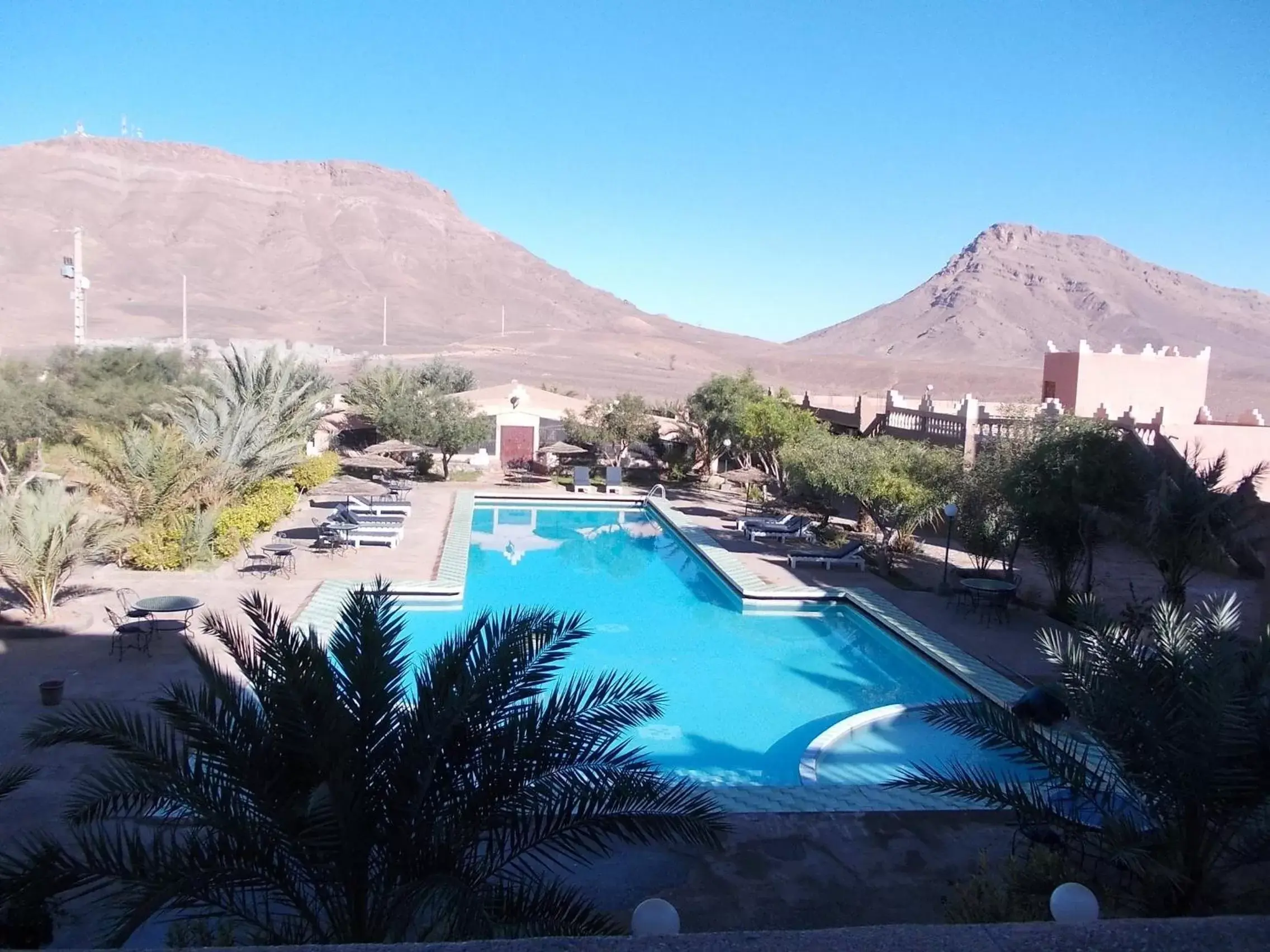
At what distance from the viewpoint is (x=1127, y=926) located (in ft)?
7.09

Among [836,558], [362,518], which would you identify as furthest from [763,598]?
[362,518]

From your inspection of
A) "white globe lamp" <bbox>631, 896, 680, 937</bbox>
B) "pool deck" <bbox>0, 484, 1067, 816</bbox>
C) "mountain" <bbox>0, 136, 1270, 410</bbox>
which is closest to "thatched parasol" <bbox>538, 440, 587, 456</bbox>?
"pool deck" <bbox>0, 484, 1067, 816</bbox>

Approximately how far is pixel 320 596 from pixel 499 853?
1035cm

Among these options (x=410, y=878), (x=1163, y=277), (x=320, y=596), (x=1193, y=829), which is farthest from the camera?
(x=1163, y=277)

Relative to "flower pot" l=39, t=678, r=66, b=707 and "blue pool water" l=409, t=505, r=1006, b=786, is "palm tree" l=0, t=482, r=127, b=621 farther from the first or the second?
"blue pool water" l=409, t=505, r=1006, b=786

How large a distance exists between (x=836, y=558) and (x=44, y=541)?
41.0 feet

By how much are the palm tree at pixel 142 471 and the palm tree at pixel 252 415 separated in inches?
55.9

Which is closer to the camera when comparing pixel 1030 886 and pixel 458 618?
pixel 1030 886

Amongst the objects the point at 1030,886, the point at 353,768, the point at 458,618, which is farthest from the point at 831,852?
the point at 458,618

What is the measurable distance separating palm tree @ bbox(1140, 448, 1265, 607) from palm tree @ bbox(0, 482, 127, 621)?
12955 millimetres

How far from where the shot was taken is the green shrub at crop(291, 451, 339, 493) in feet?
77.3

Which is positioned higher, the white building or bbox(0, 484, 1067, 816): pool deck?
the white building

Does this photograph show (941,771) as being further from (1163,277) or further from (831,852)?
(1163,277)

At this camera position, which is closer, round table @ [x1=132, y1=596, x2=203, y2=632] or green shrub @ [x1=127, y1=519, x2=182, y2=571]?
round table @ [x1=132, y1=596, x2=203, y2=632]
